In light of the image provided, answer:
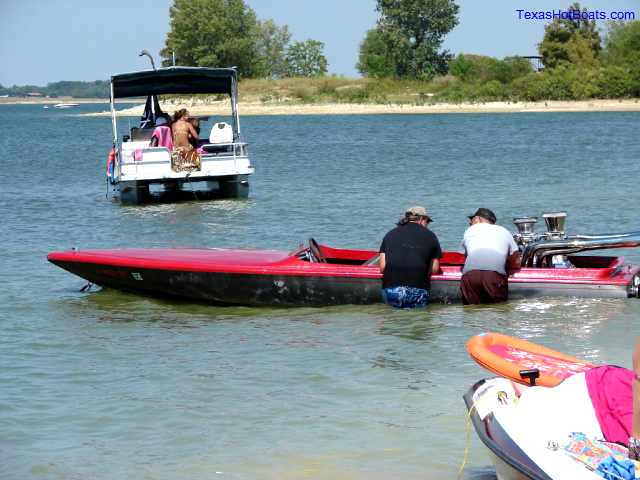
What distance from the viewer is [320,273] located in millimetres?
11031

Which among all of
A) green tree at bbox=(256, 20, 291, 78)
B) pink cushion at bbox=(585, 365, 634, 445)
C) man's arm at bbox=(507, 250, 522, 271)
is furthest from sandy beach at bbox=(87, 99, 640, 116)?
pink cushion at bbox=(585, 365, 634, 445)

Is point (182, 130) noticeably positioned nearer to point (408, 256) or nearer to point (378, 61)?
point (408, 256)

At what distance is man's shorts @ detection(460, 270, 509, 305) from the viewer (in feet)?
34.9

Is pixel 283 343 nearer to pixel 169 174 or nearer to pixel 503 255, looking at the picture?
pixel 503 255

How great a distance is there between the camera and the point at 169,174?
69.3 ft

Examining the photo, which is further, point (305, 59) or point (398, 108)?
point (305, 59)

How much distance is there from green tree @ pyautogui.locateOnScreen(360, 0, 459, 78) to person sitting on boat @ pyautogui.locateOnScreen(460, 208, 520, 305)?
309ft

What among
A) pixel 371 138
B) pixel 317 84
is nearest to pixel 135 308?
pixel 371 138

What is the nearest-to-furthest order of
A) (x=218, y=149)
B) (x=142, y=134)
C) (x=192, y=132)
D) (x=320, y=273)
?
1. (x=320, y=273)
2. (x=192, y=132)
3. (x=142, y=134)
4. (x=218, y=149)

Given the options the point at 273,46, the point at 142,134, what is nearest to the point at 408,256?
the point at 142,134

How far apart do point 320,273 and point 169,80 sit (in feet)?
39.2

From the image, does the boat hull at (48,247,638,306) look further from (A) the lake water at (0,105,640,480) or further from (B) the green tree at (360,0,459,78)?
(B) the green tree at (360,0,459,78)

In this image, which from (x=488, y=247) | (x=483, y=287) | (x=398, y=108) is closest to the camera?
(x=488, y=247)

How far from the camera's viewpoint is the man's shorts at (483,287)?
1063 cm
